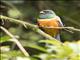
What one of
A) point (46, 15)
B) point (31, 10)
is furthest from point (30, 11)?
point (46, 15)

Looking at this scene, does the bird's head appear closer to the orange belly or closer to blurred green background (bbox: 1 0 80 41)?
the orange belly

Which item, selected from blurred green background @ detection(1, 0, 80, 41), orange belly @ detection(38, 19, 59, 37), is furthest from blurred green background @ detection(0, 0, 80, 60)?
orange belly @ detection(38, 19, 59, 37)

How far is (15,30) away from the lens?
426 centimetres

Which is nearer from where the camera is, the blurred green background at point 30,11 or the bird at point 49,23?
the bird at point 49,23

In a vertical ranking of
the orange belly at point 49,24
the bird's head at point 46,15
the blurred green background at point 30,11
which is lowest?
the blurred green background at point 30,11

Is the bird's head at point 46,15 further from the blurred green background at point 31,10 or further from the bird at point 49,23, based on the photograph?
the blurred green background at point 31,10

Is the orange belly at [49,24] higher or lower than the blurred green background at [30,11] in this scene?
higher

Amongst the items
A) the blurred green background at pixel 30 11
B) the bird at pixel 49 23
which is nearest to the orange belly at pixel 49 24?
the bird at pixel 49 23

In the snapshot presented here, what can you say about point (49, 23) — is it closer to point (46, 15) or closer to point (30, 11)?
point (46, 15)

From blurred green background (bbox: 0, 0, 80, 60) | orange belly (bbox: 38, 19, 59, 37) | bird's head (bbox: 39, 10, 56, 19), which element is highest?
bird's head (bbox: 39, 10, 56, 19)

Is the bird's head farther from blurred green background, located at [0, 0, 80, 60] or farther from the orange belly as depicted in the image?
blurred green background, located at [0, 0, 80, 60]

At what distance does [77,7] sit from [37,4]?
53 centimetres

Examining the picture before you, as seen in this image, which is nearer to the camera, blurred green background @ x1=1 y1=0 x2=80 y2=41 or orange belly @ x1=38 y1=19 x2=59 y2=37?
orange belly @ x1=38 y1=19 x2=59 y2=37

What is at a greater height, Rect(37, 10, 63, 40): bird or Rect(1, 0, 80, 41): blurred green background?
Rect(37, 10, 63, 40): bird
